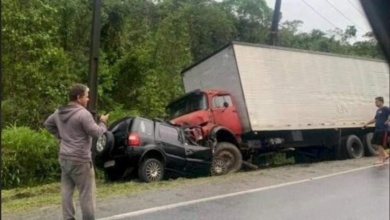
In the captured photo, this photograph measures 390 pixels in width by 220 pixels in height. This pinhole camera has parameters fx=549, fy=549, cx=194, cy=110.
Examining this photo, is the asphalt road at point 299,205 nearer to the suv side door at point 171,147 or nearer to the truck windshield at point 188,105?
the suv side door at point 171,147

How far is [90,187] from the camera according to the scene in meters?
6.03

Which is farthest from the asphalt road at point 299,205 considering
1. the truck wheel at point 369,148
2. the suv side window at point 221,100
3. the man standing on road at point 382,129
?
the truck wheel at point 369,148

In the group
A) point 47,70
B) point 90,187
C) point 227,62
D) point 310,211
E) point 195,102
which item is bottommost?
point 310,211

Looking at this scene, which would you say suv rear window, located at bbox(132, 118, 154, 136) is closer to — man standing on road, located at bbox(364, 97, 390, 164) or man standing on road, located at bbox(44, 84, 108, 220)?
man standing on road, located at bbox(364, 97, 390, 164)

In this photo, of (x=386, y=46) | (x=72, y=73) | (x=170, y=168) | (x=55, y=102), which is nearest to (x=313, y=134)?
(x=170, y=168)

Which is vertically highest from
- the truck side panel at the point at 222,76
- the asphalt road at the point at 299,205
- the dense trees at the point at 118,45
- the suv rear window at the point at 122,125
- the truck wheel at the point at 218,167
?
the dense trees at the point at 118,45

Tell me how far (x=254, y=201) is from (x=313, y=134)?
8906 millimetres

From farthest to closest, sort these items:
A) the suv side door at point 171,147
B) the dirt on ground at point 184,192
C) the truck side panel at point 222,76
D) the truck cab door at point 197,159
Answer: the truck side panel at point 222,76 < the truck cab door at point 197,159 < the suv side door at point 171,147 < the dirt on ground at point 184,192

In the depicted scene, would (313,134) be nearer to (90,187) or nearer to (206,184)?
(206,184)

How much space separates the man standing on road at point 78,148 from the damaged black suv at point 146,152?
495 cm

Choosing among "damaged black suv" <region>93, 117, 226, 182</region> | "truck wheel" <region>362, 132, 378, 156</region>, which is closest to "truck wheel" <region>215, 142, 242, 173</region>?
"damaged black suv" <region>93, 117, 226, 182</region>

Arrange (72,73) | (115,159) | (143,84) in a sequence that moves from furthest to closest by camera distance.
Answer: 1. (143,84)
2. (72,73)
3. (115,159)

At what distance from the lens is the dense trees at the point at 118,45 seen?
17.7m

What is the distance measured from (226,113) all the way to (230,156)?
123 centimetres
